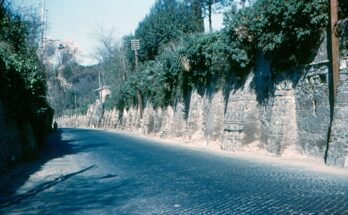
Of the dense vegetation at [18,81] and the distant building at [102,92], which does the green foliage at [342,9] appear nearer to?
the dense vegetation at [18,81]

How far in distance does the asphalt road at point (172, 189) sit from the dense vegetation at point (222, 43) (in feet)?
16.2

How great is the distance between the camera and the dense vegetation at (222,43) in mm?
13682

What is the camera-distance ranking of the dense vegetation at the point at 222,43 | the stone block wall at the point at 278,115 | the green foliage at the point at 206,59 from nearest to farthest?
1. the stone block wall at the point at 278,115
2. the dense vegetation at the point at 222,43
3. the green foliage at the point at 206,59

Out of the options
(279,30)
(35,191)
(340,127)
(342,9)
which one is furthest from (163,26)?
(35,191)

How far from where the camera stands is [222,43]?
18469mm

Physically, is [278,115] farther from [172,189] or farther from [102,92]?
[102,92]

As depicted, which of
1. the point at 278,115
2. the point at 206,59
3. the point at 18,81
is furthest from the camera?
the point at 206,59

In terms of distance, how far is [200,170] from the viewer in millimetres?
11406

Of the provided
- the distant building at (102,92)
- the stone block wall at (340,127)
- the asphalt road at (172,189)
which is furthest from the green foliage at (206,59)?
the distant building at (102,92)

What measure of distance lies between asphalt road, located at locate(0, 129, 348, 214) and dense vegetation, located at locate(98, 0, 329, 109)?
4.93 metres

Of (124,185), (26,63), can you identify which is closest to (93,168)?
(124,185)

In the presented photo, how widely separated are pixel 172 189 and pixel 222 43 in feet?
37.1

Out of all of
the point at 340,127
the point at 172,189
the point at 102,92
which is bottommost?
the point at 172,189

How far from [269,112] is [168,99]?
15.2 m
